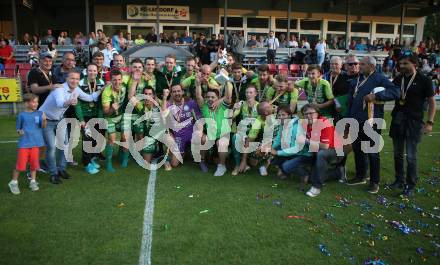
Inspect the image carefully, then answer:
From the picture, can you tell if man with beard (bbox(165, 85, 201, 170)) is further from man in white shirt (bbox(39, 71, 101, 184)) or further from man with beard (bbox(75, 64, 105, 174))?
man in white shirt (bbox(39, 71, 101, 184))

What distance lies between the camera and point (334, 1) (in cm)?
2383

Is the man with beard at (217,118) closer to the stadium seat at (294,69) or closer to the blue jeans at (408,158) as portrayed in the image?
the blue jeans at (408,158)

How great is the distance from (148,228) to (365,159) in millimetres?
3516

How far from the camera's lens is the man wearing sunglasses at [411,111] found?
220 inches

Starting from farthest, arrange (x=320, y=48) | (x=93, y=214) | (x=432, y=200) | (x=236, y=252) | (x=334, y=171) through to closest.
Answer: (x=320, y=48), (x=334, y=171), (x=432, y=200), (x=93, y=214), (x=236, y=252)

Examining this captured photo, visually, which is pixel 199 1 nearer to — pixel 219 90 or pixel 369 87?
pixel 219 90

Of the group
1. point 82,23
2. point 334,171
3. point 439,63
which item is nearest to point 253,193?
point 334,171

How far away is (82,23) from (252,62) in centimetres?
1062

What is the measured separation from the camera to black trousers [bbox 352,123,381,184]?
19.3ft

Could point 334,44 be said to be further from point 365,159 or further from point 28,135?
point 28,135

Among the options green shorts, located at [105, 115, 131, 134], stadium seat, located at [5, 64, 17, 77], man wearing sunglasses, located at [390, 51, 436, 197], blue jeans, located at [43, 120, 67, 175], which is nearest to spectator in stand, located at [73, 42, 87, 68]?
stadium seat, located at [5, 64, 17, 77]

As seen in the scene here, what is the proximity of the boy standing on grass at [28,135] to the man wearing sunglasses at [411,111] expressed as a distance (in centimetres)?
501

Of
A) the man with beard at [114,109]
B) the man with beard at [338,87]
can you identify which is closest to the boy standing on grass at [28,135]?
the man with beard at [114,109]

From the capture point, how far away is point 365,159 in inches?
245
